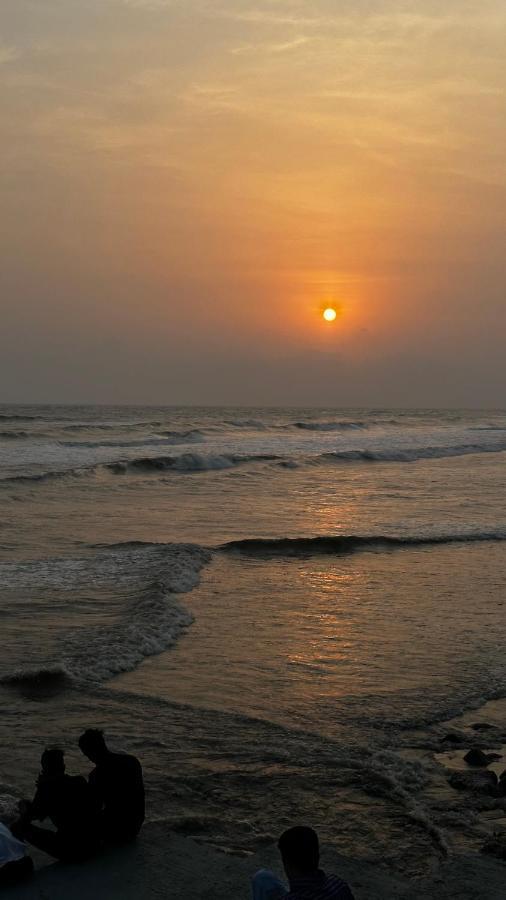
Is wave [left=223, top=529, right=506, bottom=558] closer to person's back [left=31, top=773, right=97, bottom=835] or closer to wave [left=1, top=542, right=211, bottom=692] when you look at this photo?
wave [left=1, top=542, right=211, bottom=692]

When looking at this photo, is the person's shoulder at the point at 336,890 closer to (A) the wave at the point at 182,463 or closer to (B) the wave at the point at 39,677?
(B) the wave at the point at 39,677

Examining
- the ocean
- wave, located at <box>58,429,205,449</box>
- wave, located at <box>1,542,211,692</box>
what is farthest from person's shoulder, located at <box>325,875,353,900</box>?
wave, located at <box>58,429,205,449</box>

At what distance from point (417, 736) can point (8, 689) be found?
13.1 feet

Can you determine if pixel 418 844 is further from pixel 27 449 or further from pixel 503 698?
pixel 27 449

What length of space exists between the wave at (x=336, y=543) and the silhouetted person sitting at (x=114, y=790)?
12054mm

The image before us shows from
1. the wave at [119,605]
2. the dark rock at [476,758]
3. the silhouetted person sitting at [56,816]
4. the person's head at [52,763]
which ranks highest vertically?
the person's head at [52,763]

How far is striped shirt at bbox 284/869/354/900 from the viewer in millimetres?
4512

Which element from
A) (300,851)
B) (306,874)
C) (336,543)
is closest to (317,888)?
(306,874)

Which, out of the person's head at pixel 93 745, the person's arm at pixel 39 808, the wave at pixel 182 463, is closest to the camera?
the person's arm at pixel 39 808

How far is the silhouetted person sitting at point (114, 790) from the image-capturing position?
5.93 metres

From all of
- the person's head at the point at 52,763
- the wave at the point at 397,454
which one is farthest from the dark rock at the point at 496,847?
the wave at the point at 397,454

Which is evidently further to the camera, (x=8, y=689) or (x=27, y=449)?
(x=27, y=449)

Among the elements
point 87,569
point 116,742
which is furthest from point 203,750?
point 87,569

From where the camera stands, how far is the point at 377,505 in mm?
26750
